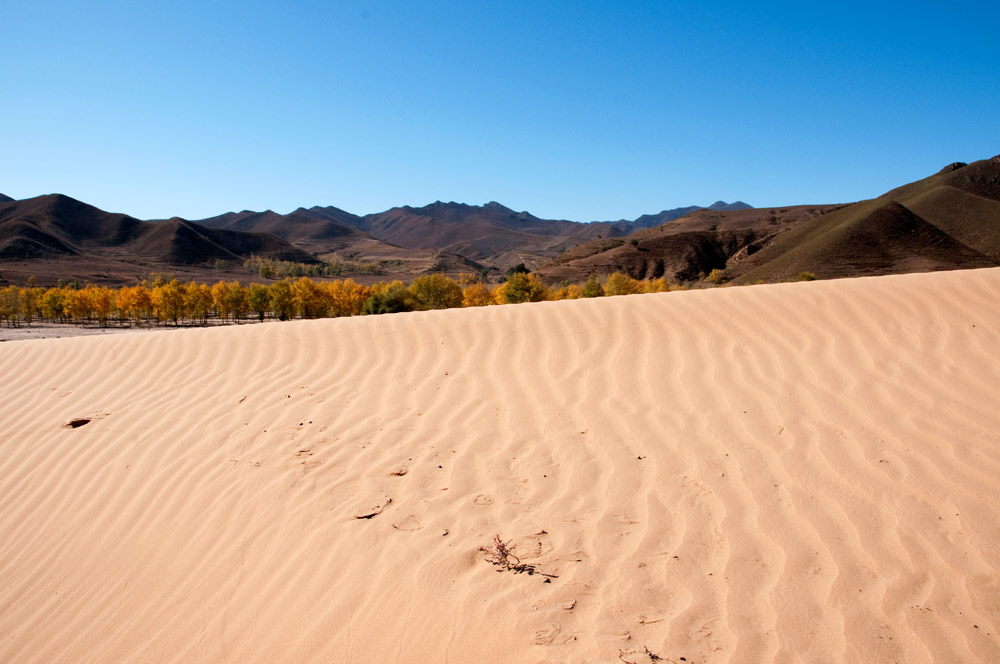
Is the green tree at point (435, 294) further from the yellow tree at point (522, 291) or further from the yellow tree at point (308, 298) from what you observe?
the yellow tree at point (308, 298)

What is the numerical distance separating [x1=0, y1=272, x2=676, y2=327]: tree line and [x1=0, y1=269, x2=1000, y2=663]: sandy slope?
20.5 m

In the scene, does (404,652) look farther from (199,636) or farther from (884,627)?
(884,627)

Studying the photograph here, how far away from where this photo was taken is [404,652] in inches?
78.0

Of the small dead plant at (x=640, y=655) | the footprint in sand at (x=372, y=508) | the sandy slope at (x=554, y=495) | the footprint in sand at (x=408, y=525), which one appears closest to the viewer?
the small dead plant at (x=640, y=655)

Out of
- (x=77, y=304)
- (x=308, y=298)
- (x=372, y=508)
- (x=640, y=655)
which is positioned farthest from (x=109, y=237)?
(x=640, y=655)

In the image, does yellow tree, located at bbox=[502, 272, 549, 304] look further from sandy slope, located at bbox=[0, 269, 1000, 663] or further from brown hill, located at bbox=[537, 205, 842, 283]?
brown hill, located at bbox=[537, 205, 842, 283]

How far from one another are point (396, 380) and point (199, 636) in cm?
246

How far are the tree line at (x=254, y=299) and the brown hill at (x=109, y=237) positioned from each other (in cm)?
5336

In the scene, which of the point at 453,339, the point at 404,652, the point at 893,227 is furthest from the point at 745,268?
the point at 404,652

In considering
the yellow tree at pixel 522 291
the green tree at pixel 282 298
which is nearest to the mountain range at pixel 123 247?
the green tree at pixel 282 298

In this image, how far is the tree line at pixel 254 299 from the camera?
27.3 m

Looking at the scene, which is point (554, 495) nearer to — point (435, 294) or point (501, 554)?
point (501, 554)

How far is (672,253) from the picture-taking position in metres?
51.9

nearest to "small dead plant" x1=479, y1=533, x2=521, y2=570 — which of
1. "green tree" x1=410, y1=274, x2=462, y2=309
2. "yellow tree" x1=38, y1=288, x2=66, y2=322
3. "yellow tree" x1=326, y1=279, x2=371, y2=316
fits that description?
"green tree" x1=410, y1=274, x2=462, y2=309
